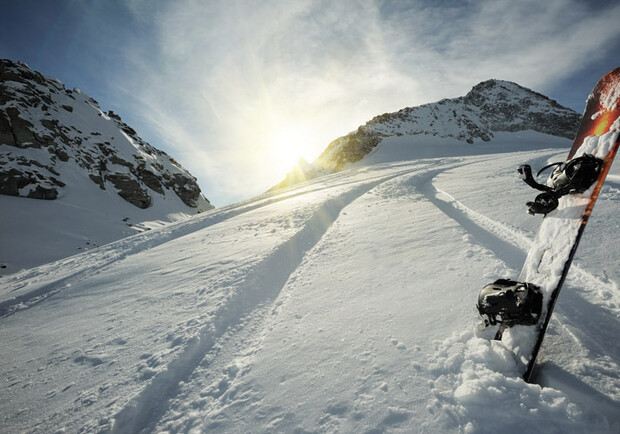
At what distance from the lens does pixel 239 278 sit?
4.17 metres

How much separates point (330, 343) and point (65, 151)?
3373cm

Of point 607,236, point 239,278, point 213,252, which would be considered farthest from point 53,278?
point 607,236

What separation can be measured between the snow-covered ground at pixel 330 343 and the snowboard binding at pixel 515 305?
268 millimetres

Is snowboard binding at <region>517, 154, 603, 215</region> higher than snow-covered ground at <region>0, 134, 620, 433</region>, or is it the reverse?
snowboard binding at <region>517, 154, 603, 215</region>

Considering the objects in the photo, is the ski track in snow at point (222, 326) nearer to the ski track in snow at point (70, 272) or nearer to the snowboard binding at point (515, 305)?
the snowboard binding at point (515, 305)

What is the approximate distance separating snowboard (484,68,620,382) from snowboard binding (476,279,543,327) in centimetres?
2

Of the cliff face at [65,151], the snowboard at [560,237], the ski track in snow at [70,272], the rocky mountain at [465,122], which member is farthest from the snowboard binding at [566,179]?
the rocky mountain at [465,122]

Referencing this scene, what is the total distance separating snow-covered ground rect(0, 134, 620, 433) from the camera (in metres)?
1.58

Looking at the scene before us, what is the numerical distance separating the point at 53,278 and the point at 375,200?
9833mm

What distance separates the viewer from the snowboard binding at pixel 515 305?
161cm

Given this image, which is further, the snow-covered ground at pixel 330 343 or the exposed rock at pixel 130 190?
the exposed rock at pixel 130 190

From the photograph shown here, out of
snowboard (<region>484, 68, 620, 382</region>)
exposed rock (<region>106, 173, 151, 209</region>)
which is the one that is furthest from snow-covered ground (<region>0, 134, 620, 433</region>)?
exposed rock (<region>106, 173, 151, 209</region>)

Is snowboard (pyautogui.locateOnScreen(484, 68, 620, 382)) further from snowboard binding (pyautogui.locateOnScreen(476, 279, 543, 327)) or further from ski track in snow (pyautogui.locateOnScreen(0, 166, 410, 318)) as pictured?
ski track in snow (pyautogui.locateOnScreen(0, 166, 410, 318))

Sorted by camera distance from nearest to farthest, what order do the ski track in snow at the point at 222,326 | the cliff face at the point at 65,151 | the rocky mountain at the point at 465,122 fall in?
the ski track in snow at the point at 222,326 → the cliff face at the point at 65,151 → the rocky mountain at the point at 465,122
